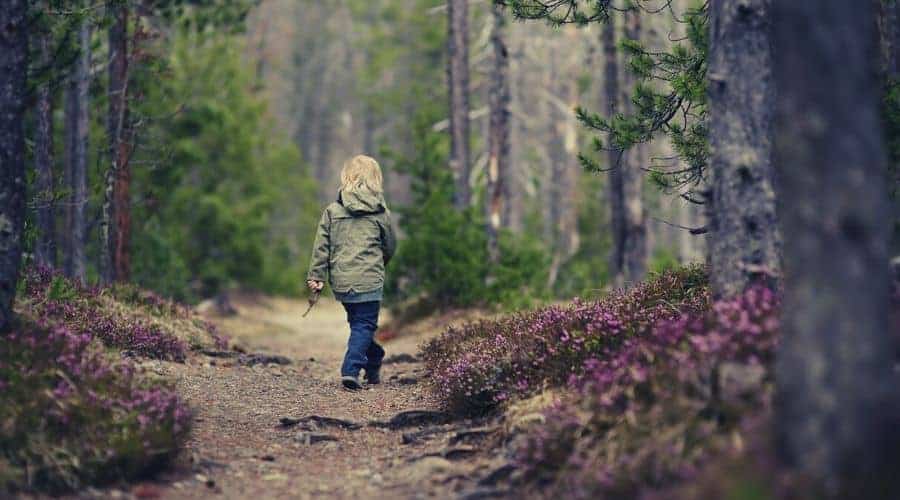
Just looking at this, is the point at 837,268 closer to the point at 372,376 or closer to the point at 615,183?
the point at 372,376

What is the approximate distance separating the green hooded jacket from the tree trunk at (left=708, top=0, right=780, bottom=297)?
4683 mm

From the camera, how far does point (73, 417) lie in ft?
18.6

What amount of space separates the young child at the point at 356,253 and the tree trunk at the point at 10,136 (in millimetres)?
3682

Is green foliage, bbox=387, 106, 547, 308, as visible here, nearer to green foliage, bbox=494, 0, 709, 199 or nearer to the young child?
the young child

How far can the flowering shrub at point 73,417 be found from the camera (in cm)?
542

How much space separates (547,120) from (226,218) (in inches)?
802

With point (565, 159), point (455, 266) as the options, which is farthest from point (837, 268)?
point (565, 159)

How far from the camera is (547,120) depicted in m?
44.4

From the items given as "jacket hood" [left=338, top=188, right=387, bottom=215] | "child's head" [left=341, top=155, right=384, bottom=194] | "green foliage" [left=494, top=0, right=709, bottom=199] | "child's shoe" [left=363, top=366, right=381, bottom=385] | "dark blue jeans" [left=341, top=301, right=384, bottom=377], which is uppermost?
"green foliage" [left=494, top=0, right=709, bottom=199]

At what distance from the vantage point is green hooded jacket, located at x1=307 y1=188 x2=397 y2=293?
391 inches

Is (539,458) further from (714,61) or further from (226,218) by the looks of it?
(226,218)

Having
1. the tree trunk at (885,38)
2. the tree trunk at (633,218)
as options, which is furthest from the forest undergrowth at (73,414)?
the tree trunk at (633,218)

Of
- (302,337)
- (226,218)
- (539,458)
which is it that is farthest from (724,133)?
(226,218)

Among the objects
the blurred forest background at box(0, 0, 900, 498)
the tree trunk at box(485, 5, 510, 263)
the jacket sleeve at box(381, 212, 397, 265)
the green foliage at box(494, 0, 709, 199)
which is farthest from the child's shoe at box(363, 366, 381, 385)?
the tree trunk at box(485, 5, 510, 263)
